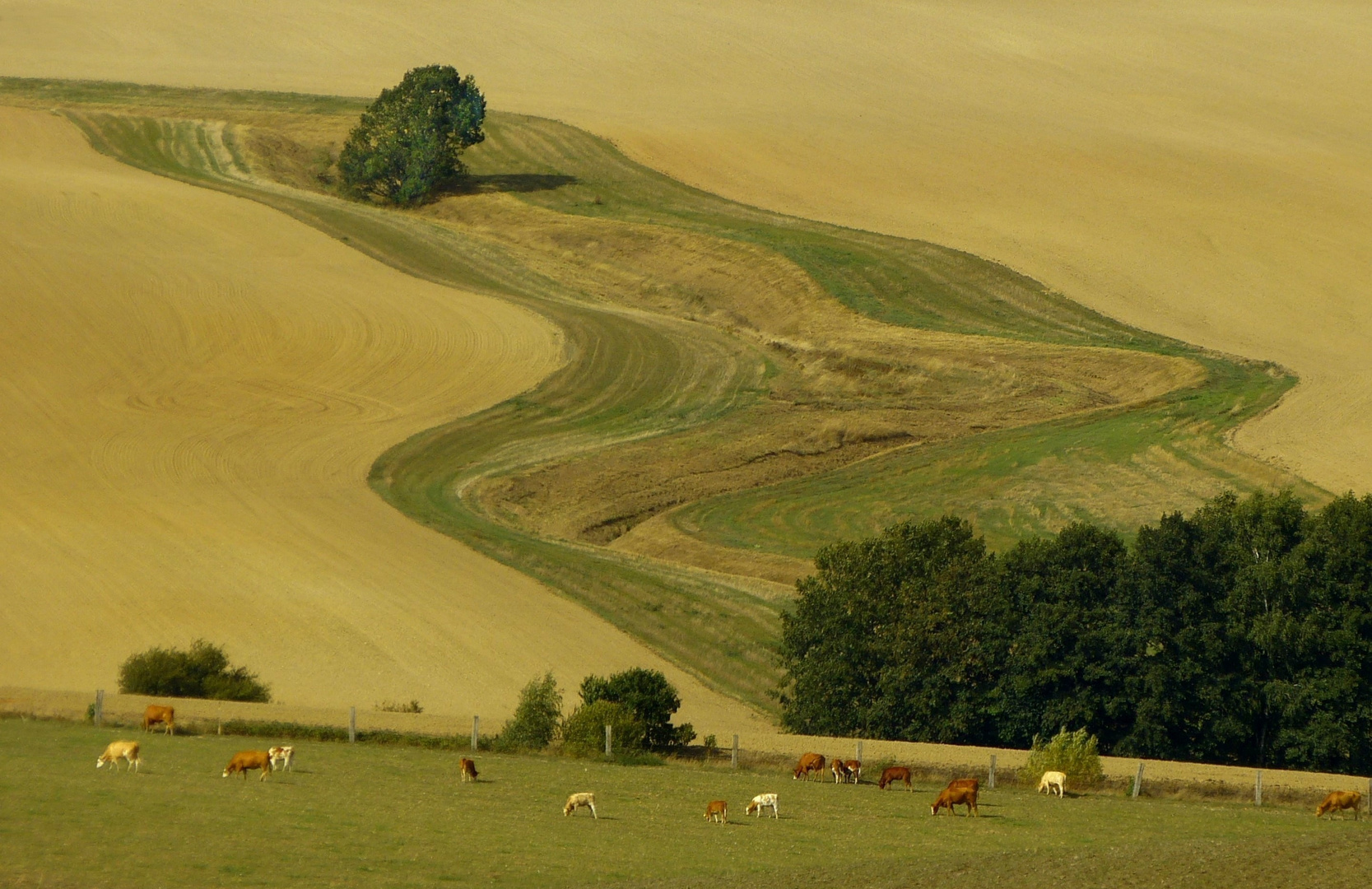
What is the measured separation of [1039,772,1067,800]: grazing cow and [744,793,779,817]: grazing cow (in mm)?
5640

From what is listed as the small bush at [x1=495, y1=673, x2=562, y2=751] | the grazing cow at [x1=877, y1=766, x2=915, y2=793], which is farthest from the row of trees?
the grazing cow at [x1=877, y1=766, x2=915, y2=793]

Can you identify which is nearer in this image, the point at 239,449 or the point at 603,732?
the point at 603,732

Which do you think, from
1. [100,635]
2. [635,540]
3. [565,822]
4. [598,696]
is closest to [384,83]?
[635,540]

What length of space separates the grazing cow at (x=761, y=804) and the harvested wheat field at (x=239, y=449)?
37.1ft

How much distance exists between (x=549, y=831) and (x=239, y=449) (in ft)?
116

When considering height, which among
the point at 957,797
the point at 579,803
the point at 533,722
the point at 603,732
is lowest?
the point at 579,803

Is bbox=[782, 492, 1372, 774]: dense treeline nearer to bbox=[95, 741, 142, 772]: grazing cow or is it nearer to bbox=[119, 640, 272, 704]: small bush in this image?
bbox=[119, 640, 272, 704]: small bush

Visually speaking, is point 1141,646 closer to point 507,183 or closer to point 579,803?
point 579,803

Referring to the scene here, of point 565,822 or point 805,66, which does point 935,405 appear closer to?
point 565,822

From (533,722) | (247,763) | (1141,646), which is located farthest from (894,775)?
(247,763)

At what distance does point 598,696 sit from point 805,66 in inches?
3528

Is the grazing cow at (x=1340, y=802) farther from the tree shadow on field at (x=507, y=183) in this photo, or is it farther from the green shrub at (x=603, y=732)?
the tree shadow on field at (x=507, y=183)

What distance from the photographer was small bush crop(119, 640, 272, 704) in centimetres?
3634

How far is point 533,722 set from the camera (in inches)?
1309
